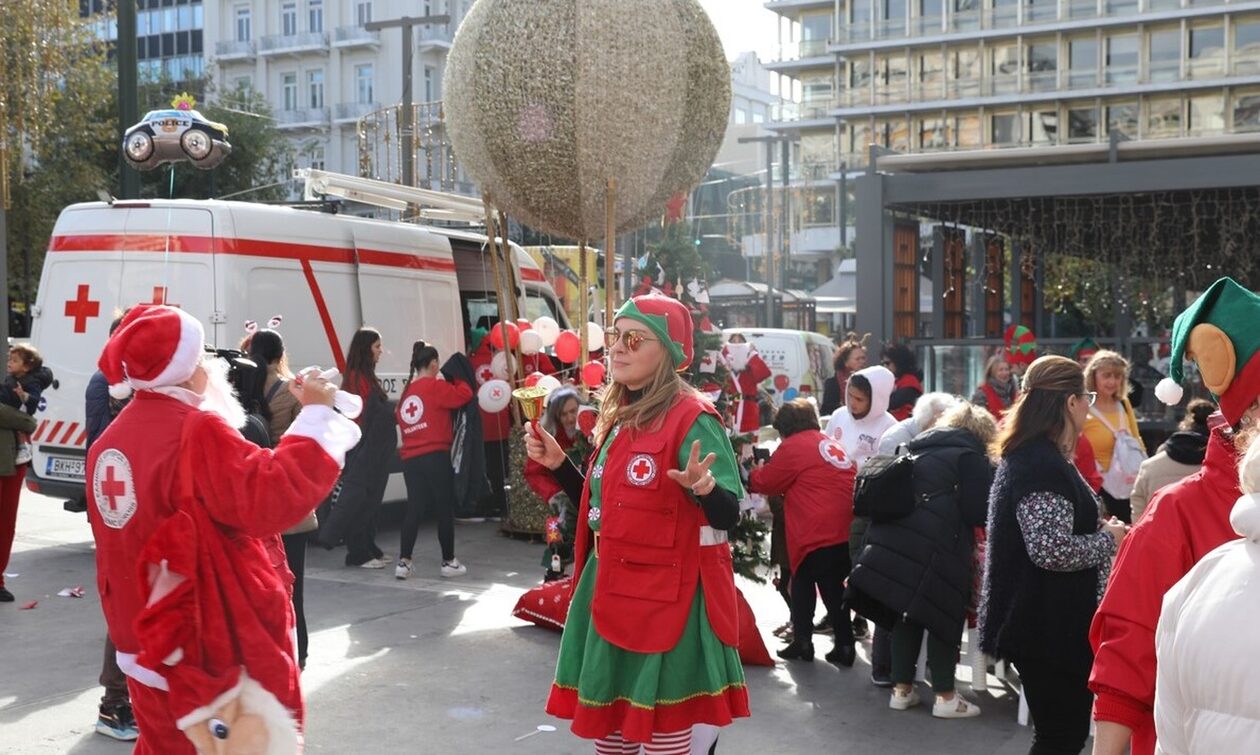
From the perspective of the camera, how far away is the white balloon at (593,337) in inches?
390

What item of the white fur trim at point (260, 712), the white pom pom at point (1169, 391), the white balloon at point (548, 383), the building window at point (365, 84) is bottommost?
the white fur trim at point (260, 712)

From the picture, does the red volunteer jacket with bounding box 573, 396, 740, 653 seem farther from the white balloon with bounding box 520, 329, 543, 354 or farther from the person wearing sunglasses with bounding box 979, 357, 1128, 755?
the white balloon with bounding box 520, 329, 543, 354

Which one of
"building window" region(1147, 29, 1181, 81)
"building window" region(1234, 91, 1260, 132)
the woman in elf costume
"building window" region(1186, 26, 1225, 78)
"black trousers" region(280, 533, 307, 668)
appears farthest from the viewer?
"building window" region(1147, 29, 1181, 81)

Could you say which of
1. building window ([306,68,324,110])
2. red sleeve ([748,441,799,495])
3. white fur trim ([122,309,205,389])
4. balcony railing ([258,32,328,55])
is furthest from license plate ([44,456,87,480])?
building window ([306,68,324,110])

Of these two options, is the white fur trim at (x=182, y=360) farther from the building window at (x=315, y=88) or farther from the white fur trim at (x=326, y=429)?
the building window at (x=315, y=88)

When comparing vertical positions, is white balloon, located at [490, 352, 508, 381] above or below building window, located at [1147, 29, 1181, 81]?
below

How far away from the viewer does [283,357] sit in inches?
256

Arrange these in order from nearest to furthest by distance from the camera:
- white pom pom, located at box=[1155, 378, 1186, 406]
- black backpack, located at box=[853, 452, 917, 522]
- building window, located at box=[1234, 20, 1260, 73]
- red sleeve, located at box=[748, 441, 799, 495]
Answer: white pom pom, located at box=[1155, 378, 1186, 406] < black backpack, located at box=[853, 452, 917, 522] < red sleeve, located at box=[748, 441, 799, 495] < building window, located at box=[1234, 20, 1260, 73]

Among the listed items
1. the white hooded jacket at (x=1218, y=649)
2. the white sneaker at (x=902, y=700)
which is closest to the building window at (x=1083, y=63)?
the white sneaker at (x=902, y=700)

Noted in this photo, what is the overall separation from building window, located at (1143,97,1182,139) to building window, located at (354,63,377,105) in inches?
1463

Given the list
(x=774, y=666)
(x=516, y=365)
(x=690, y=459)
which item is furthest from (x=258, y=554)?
(x=516, y=365)

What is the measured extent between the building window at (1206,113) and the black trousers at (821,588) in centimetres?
6209

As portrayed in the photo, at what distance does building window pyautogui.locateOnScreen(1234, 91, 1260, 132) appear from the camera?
61500 mm

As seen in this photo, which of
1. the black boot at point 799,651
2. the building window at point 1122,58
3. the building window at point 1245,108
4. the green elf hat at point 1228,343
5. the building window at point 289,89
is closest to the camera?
the green elf hat at point 1228,343
